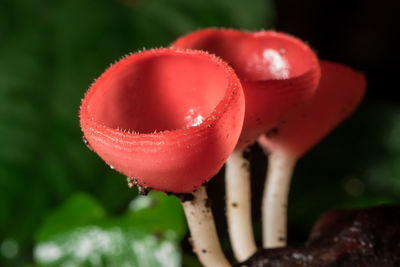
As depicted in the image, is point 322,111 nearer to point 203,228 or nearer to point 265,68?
point 265,68

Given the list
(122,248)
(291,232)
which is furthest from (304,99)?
(291,232)

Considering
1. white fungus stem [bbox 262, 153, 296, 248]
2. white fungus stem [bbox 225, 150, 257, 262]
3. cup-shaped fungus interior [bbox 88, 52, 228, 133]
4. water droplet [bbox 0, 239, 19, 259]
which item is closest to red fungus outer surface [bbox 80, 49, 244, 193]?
cup-shaped fungus interior [bbox 88, 52, 228, 133]

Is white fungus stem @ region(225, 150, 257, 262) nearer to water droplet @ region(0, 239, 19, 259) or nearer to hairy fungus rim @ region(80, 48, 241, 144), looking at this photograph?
hairy fungus rim @ region(80, 48, 241, 144)

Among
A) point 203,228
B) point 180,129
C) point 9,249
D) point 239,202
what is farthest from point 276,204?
point 9,249

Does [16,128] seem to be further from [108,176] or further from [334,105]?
[334,105]

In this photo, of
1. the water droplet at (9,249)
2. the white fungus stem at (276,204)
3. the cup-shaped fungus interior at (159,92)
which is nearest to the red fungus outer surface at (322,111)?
the white fungus stem at (276,204)

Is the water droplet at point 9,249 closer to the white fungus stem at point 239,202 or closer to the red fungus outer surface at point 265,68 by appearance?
the white fungus stem at point 239,202
